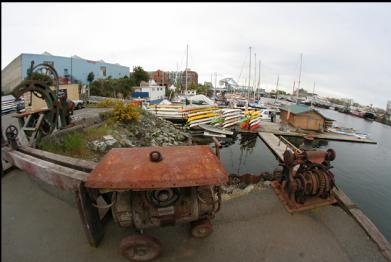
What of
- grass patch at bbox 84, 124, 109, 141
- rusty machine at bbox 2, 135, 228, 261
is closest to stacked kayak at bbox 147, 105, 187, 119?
grass patch at bbox 84, 124, 109, 141

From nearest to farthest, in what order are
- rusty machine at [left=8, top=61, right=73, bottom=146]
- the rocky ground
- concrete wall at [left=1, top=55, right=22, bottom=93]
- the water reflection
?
1. concrete wall at [left=1, top=55, right=22, bottom=93]
2. rusty machine at [left=8, top=61, right=73, bottom=146]
3. the rocky ground
4. the water reflection

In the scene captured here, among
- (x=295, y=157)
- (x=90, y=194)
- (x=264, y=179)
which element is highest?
(x=295, y=157)

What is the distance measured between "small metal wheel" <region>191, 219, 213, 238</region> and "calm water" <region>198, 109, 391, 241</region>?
693cm

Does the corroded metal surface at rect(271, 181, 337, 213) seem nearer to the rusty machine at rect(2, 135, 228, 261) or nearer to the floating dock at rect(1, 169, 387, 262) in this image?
the floating dock at rect(1, 169, 387, 262)

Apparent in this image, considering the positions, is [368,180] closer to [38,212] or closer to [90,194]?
[90,194]

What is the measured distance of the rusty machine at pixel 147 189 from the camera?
8.75 feet

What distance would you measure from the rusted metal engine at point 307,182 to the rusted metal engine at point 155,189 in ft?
7.05

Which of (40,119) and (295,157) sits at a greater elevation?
(40,119)

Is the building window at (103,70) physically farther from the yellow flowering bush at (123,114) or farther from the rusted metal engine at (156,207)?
the rusted metal engine at (156,207)

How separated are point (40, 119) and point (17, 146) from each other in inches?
45.8

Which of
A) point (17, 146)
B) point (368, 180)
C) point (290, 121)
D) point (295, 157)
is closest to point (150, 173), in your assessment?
point (295, 157)

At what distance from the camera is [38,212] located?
394 centimetres

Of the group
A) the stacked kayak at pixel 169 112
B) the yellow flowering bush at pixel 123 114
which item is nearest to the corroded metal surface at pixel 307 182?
the yellow flowering bush at pixel 123 114

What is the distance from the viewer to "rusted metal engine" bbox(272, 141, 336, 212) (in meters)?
4.46
